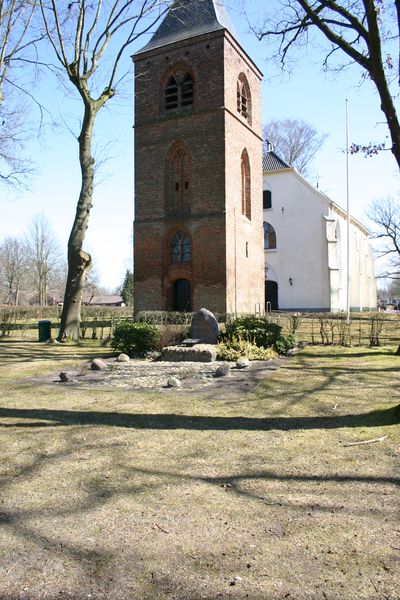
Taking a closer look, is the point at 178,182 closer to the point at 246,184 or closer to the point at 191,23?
the point at 246,184

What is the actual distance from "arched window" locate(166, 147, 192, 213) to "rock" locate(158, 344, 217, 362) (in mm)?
13967

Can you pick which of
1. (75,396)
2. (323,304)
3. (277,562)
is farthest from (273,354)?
(323,304)

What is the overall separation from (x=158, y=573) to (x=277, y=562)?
2.26 ft

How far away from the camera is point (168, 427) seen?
5.81 m

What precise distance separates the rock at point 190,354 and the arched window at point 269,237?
2620 centimetres

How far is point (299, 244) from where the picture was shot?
3666 cm

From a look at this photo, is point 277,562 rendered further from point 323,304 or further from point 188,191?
point 323,304

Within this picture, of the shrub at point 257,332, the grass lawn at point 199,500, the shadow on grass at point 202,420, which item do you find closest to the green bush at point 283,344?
the shrub at point 257,332

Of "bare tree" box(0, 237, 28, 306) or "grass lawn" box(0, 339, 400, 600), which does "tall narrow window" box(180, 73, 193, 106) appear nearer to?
"grass lawn" box(0, 339, 400, 600)

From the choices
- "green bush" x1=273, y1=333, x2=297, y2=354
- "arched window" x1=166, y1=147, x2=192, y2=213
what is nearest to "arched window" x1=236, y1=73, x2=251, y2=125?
"arched window" x1=166, y1=147, x2=192, y2=213

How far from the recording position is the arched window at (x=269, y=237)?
37.8 meters

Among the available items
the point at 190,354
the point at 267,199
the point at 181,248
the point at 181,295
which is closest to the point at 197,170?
the point at 181,248

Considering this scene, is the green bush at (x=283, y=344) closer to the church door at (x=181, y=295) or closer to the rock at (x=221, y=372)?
the rock at (x=221, y=372)

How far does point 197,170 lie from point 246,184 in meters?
3.66
